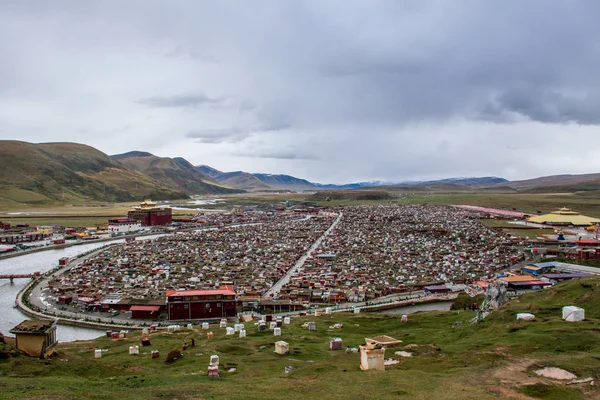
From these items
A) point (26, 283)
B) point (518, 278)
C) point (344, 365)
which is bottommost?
point (26, 283)

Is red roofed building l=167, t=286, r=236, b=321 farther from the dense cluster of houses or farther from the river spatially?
the river

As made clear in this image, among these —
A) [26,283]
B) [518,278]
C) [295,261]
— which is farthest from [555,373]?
[26,283]

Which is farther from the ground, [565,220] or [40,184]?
[40,184]

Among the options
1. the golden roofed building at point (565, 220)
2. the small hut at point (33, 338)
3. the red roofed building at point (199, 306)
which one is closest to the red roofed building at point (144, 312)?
the red roofed building at point (199, 306)

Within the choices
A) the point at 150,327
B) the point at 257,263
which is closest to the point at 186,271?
the point at 257,263

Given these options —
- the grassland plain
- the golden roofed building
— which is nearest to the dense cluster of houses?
the grassland plain

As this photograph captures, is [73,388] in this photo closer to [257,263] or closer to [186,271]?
[186,271]

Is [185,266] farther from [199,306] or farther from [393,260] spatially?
[393,260]
